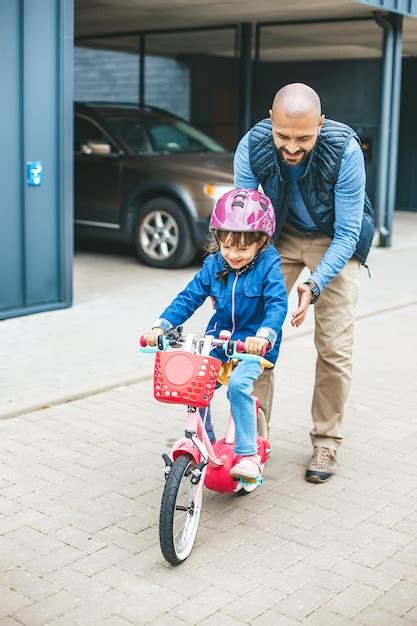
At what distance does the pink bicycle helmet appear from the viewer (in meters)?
4.10

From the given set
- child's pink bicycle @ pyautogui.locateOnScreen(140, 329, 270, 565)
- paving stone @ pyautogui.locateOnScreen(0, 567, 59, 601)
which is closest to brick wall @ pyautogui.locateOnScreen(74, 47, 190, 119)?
Answer: child's pink bicycle @ pyautogui.locateOnScreen(140, 329, 270, 565)

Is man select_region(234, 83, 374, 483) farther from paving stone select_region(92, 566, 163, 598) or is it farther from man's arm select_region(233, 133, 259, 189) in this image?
paving stone select_region(92, 566, 163, 598)

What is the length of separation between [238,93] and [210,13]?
2.07 m

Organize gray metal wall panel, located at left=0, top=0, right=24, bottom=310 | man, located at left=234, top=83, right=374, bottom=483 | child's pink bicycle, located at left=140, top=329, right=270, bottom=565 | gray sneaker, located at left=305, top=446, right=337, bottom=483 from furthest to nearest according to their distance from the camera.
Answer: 1. gray metal wall panel, located at left=0, top=0, right=24, bottom=310
2. gray sneaker, located at left=305, top=446, right=337, bottom=483
3. man, located at left=234, top=83, right=374, bottom=483
4. child's pink bicycle, located at left=140, top=329, right=270, bottom=565

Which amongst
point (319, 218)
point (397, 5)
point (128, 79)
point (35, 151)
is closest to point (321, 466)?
point (319, 218)

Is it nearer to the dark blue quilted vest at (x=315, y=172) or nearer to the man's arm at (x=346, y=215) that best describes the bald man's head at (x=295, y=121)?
the dark blue quilted vest at (x=315, y=172)

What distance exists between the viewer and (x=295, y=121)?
14.0 ft

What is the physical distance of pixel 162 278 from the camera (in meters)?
10.4

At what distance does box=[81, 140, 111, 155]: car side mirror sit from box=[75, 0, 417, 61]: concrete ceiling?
5.91 ft

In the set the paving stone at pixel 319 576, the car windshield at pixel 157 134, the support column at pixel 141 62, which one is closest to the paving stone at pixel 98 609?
the paving stone at pixel 319 576

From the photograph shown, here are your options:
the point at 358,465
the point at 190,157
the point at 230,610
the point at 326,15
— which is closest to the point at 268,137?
the point at 358,465

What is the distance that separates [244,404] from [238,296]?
47cm

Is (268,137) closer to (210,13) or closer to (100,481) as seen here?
(100,481)

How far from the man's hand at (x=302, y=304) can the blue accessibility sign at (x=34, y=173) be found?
4385mm
